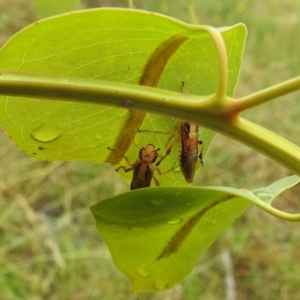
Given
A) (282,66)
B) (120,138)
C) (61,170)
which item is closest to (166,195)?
(120,138)

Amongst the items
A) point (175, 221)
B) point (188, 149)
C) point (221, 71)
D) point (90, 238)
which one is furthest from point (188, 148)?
point (90, 238)

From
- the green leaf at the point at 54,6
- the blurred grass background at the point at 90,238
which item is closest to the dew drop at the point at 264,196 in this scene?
the green leaf at the point at 54,6

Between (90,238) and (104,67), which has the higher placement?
(104,67)

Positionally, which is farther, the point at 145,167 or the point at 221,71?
the point at 145,167

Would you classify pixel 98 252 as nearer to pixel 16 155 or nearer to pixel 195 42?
pixel 16 155

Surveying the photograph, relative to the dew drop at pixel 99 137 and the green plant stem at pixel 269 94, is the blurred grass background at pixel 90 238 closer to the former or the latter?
the dew drop at pixel 99 137

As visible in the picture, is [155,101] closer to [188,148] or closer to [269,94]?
[269,94]
